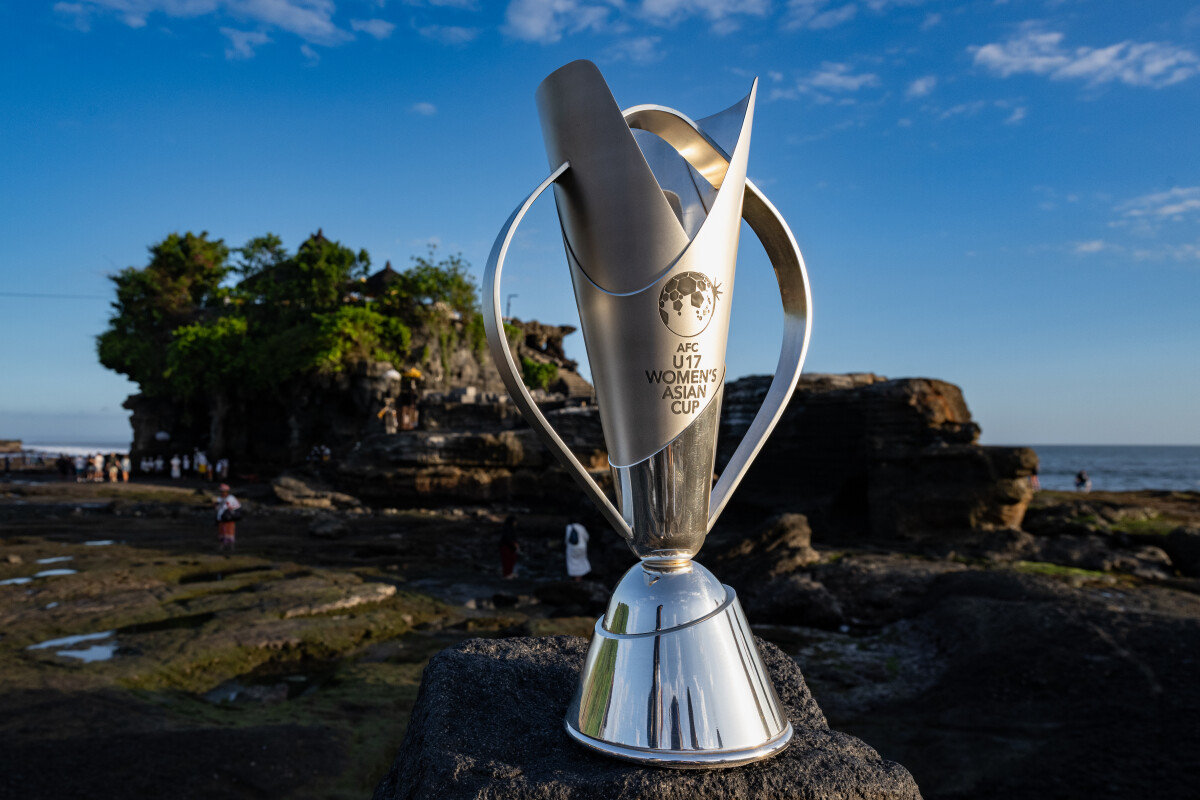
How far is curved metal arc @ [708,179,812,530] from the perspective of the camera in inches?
85.6

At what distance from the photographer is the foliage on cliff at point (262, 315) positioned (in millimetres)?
29953

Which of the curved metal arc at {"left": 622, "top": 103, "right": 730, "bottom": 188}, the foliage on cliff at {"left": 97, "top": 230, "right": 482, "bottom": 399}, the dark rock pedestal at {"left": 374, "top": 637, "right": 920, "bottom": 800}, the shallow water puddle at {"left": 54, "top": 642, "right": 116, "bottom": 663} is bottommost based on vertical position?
the shallow water puddle at {"left": 54, "top": 642, "right": 116, "bottom": 663}

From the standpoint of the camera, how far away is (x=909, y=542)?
13.0m

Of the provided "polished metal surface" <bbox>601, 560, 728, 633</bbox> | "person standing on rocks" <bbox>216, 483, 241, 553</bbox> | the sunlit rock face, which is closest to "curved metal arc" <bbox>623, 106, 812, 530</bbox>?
"polished metal surface" <bbox>601, 560, 728, 633</bbox>

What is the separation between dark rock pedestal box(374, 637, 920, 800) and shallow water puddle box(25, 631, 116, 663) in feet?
15.7

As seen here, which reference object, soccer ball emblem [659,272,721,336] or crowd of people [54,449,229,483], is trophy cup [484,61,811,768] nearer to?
soccer ball emblem [659,272,721,336]

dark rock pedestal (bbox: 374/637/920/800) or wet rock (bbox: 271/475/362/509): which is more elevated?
dark rock pedestal (bbox: 374/637/920/800)

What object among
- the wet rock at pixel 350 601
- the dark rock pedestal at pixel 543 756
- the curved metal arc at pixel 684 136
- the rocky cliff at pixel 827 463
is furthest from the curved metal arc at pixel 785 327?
the rocky cliff at pixel 827 463

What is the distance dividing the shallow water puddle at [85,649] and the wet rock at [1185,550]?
14.0 m

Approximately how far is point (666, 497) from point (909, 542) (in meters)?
12.5

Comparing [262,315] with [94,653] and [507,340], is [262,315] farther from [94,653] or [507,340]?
[507,340]

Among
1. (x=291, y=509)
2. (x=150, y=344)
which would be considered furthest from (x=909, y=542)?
(x=150, y=344)

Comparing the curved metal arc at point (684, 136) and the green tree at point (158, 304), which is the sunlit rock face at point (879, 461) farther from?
the green tree at point (158, 304)

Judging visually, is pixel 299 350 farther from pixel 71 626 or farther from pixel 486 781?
pixel 486 781
